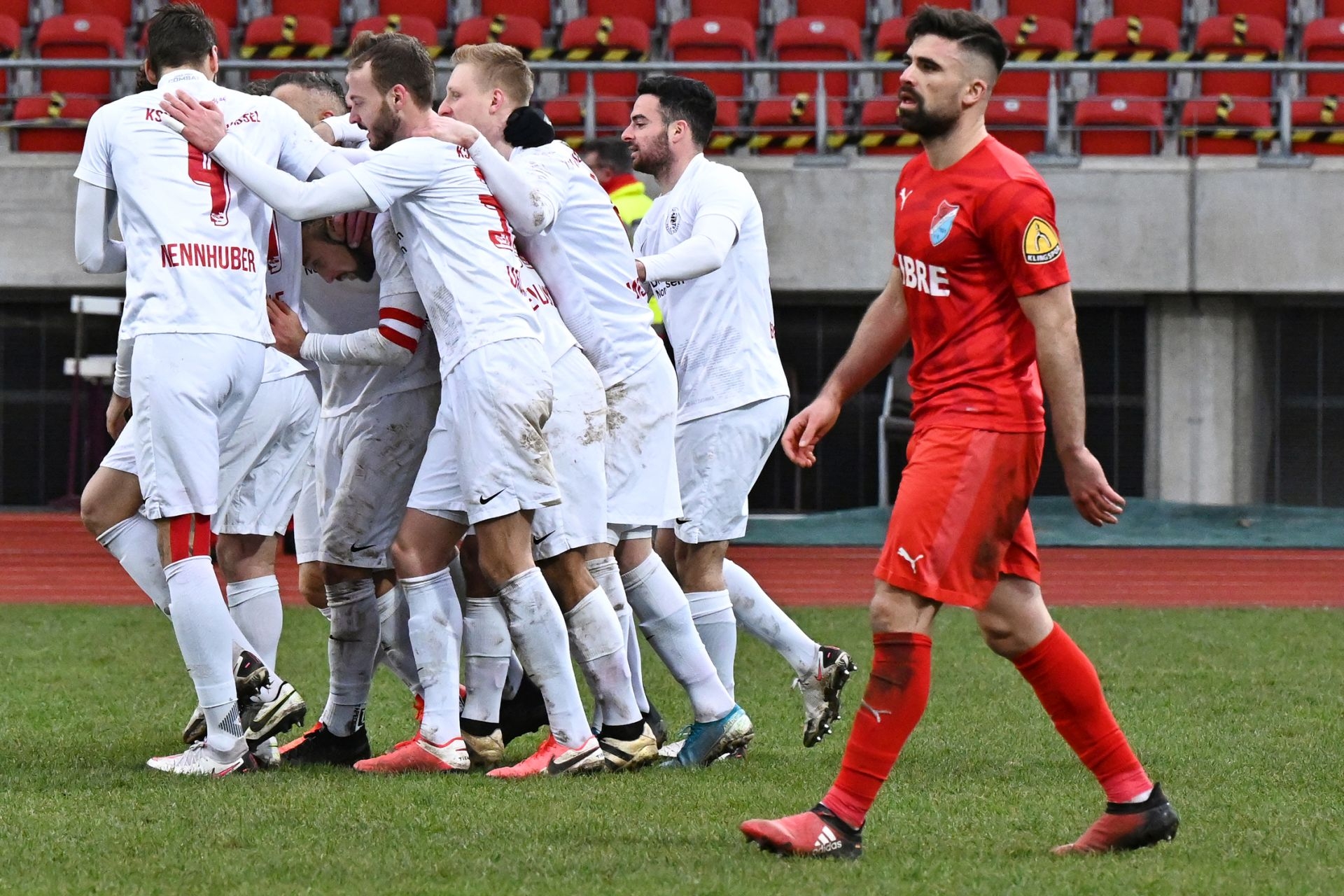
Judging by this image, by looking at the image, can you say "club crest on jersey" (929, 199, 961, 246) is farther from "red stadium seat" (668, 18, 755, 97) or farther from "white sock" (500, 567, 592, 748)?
"red stadium seat" (668, 18, 755, 97)

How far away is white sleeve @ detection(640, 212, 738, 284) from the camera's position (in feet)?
18.7

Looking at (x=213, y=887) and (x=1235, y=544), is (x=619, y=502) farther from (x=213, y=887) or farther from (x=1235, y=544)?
(x=1235, y=544)

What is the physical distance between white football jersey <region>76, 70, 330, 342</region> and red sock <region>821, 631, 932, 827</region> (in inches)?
91.3

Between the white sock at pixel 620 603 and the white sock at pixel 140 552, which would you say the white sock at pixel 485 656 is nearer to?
the white sock at pixel 620 603

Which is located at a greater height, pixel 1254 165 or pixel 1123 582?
pixel 1254 165

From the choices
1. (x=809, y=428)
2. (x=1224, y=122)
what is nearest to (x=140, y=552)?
(x=809, y=428)

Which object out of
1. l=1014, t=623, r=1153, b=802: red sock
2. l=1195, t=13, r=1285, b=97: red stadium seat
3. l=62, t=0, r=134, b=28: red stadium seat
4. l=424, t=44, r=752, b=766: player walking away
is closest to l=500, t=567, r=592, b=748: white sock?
l=424, t=44, r=752, b=766: player walking away

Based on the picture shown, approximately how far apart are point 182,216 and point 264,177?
1.24 feet

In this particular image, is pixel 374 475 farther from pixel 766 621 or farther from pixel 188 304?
pixel 766 621

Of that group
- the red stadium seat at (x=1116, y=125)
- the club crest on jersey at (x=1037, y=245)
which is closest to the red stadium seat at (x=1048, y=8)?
the red stadium seat at (x=1116, y=125)

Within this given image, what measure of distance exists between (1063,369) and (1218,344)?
1354cm

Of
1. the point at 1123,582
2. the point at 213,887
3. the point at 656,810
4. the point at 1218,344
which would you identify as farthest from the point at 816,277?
the point at 213,887

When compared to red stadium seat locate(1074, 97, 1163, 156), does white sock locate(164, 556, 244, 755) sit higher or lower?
lower

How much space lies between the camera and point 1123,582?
41.5 feet
